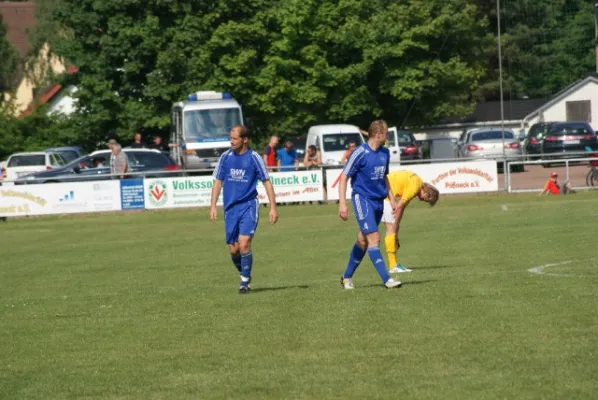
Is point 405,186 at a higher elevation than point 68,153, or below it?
below

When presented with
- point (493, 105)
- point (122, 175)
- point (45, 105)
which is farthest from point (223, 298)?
point (493, 105)

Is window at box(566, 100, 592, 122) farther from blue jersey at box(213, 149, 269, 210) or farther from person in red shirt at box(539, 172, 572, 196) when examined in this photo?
blue jersey at box(213, 149, 269, 210)

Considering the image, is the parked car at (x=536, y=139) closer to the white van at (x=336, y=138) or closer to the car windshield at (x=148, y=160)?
the white van at (x=336, y=138)

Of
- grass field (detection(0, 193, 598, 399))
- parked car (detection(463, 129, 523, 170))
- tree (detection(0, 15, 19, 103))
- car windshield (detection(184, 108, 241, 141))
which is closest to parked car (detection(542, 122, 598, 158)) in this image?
parked car (detection(463, 129, 523, 170))

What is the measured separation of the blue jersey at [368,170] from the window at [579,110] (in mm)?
55534

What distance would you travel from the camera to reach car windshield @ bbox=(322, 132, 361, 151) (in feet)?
139

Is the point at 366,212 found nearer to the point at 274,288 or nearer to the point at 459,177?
the point at 274,288

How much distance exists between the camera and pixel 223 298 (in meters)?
12.9

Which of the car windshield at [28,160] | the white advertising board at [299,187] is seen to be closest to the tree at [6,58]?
the car windshield at [28,160]

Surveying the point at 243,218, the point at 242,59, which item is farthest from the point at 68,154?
the point at 243,218

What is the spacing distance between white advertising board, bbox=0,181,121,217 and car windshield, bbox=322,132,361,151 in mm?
9853

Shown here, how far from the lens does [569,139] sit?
4516cm

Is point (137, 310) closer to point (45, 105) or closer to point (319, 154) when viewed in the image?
point (319, 154)

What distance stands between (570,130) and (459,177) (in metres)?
12.2
